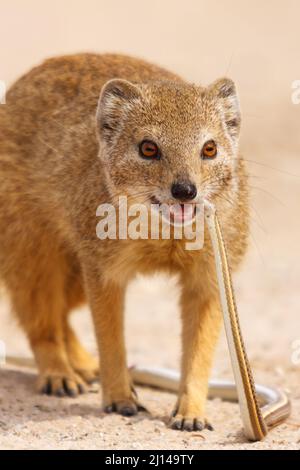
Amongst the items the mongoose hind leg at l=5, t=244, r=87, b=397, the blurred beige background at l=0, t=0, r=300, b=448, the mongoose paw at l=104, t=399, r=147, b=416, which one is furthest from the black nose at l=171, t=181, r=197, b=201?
the mongoose hind leg at l=5, t=244, r=87, b=397

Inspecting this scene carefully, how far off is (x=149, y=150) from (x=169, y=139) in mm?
137

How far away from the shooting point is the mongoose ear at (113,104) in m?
6.11

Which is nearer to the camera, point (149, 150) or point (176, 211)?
point (176, 211)

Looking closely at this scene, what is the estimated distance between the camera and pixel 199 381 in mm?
6359

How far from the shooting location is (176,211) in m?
5.49

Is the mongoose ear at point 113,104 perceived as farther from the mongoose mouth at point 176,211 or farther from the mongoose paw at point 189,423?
the mongoose paw at point 189,423

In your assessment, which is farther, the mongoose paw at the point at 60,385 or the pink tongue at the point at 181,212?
the mongoose paw at the point at 60,385

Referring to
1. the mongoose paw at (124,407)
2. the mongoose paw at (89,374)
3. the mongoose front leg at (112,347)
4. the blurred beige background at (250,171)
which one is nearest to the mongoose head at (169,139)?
the blurred beige background at (250,171)

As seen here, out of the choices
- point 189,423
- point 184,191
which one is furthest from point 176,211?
point 189,423

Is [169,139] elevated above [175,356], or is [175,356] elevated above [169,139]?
[169,139]

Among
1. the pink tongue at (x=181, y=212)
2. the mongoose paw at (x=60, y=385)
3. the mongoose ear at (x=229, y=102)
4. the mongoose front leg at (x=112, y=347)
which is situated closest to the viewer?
the pink tongue at (x=181, y=212)

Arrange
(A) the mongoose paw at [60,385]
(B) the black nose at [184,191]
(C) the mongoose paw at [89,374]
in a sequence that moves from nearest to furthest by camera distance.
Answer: (B) the black nose at [184,191]
(A) the mongoose paw at [60,385]
(C) the mongoose paw at [89,374]

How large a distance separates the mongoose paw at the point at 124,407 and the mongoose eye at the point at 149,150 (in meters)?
1.63

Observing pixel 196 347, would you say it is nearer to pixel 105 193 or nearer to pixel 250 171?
pixel 105 193
